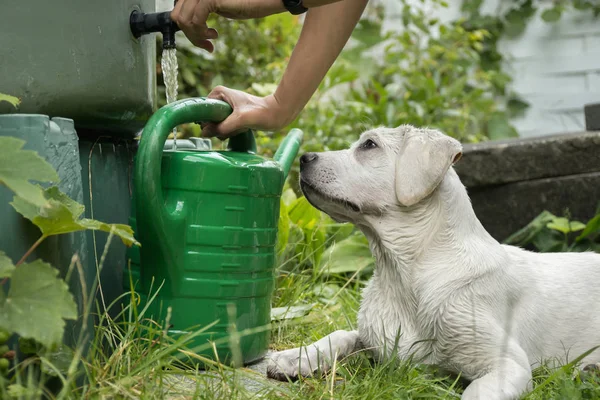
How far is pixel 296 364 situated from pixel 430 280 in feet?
1.51

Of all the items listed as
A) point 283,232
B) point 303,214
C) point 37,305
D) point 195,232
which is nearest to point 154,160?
point 195,232

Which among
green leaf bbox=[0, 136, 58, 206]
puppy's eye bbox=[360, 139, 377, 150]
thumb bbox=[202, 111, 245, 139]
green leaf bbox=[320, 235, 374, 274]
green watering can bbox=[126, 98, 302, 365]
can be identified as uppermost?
green leaf bbox=[0, 136, 58, 206]

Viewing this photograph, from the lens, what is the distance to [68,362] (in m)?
1.67

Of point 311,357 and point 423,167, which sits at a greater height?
point 423,167

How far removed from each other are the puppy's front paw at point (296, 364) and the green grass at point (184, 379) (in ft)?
0.12

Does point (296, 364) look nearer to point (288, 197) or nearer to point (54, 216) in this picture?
point (54, 216)

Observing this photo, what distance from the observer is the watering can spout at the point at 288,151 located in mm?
2723

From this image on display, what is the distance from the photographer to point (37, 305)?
4.68 ft

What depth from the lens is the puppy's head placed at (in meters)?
2.19

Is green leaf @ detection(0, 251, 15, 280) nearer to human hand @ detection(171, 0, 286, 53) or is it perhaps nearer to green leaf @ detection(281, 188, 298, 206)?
human hand @ detection(171, 0, 286, 53)

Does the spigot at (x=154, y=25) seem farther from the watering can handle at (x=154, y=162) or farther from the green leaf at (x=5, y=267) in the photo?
the green leaf at (x=5, y=267)

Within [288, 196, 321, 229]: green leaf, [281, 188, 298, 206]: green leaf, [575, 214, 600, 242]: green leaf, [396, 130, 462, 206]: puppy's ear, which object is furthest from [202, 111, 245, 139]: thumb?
[575, 214, 600, 242]: green leaf

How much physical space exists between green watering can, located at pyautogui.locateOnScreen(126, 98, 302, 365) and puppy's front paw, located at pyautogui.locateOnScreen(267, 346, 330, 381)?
4.6 inches

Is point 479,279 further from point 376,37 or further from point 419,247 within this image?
point 376,37
